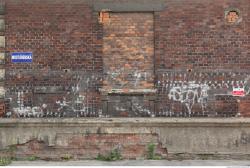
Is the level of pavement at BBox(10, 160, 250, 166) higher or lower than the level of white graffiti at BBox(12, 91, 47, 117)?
lower

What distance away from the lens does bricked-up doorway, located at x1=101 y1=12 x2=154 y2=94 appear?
1130 cm

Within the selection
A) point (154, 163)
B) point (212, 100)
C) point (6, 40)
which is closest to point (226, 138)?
point (212, 100)

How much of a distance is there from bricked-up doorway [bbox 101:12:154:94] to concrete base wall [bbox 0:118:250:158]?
1.00 m

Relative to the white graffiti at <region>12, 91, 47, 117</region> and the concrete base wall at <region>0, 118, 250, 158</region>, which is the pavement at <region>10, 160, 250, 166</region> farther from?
the white graffiti at <region>12, 91, 47, 117</region>

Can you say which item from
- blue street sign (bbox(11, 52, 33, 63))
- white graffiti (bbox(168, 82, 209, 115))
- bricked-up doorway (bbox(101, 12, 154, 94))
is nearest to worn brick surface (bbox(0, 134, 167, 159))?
white graffiti (bbox(168, 82, 209, 115))

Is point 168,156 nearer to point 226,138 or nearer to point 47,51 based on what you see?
point 226,138

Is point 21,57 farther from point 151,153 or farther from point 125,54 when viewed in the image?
point 151,153

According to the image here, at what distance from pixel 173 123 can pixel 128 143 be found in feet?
3.84

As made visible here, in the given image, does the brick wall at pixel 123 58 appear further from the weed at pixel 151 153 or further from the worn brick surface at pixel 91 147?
the weed at pixel 151 153

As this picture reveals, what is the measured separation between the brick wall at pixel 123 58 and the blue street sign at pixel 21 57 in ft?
0.29

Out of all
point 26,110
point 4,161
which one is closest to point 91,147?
point 26,110

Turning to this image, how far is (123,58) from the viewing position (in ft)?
37.1

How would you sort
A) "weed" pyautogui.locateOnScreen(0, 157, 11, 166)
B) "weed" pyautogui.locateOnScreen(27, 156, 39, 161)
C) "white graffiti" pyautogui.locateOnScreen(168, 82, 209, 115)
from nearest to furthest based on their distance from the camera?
"weed" pyautogui.locateOnScreen(0, 157, 11, 166), "weed" pyautogui.locateOnScreen(27, 156, 39, 161), "white graffiti" pyautogui.locateOnScreen(168, 82, 209, 115)

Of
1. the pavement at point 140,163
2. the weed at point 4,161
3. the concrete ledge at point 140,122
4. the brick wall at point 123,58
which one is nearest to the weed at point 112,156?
the pavement at point 140,163
